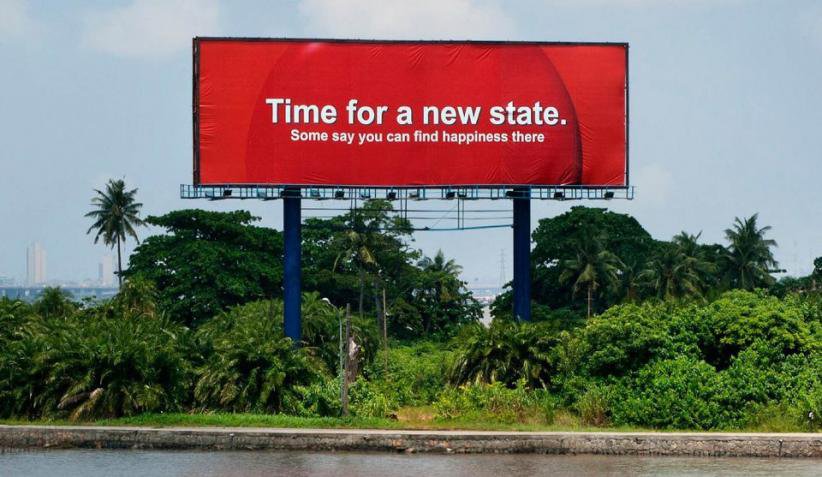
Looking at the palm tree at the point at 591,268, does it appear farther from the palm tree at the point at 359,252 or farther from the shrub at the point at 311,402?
the shrub at the point at 311,402

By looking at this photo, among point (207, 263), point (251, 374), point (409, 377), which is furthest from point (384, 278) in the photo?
point (251, 374)

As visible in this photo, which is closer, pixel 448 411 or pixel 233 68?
pixel 448 411

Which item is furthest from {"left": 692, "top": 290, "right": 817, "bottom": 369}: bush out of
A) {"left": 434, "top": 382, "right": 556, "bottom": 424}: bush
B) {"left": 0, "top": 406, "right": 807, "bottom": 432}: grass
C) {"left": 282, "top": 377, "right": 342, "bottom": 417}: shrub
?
{"left": 282, "top": 377, "right": 342, "bottom": 417}: shrub

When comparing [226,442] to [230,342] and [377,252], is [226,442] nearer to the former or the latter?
[230,342]

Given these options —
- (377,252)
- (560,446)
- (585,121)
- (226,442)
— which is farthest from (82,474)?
(377,252)

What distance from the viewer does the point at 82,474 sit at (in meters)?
30.9

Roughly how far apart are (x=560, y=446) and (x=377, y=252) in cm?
5145

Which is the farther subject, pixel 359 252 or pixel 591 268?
pixel 359 252

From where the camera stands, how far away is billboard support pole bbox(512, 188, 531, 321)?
151ft

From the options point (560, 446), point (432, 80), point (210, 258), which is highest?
point (432, 80)

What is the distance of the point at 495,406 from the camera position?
39469 mm

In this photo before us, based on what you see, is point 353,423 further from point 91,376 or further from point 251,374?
point 91,376

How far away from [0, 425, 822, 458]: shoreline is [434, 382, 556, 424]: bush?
9.88ft

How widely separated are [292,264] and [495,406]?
30.3 ft
